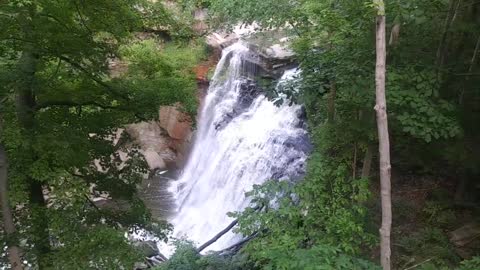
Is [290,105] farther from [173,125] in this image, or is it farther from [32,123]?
[173,125]

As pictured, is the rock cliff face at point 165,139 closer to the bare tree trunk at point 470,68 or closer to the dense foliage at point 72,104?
the dense foliage at point 72,104

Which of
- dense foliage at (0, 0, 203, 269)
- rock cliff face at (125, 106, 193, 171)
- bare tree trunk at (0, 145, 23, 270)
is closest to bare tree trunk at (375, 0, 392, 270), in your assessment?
dense foliage at (0, 0, 203, 269)

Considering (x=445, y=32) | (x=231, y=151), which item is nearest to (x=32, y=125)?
(x=445, y=32)

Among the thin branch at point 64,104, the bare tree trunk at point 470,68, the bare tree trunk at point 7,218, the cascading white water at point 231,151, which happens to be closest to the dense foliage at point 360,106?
the bare tree trunk at point 470,68

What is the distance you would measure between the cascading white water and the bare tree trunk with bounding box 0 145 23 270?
4.39m

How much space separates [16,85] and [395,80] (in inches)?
168

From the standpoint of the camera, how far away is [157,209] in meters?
12.5

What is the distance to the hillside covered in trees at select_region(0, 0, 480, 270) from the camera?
4.36 meters

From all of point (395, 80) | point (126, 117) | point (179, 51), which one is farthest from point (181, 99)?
point (395, 80)

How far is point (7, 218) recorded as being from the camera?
15.8 ft

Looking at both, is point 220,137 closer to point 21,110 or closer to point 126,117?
point 126,117

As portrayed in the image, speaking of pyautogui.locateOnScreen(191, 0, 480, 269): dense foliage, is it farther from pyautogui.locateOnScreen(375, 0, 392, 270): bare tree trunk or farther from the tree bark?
the tree bark

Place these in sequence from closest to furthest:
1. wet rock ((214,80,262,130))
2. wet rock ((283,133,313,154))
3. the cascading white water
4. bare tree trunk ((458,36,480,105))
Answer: bare tree trunk ((458,36,480,105))
wet rock ((283,133,313,154))
the cascading white water
wet rock ((214,80,262,130))

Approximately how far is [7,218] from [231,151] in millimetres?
8088
